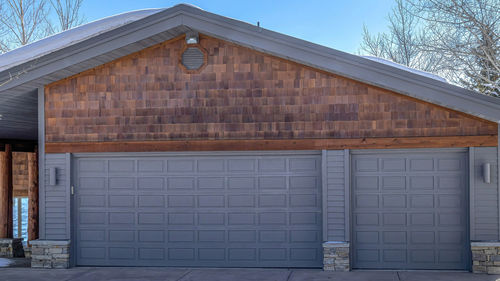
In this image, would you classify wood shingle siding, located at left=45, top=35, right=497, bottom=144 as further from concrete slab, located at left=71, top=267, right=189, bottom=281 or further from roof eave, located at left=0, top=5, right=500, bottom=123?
concrete slab, located at left=71, top=267, right=189, bottom=281

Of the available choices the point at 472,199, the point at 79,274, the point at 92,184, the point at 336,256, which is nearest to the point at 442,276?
the point at 472,199

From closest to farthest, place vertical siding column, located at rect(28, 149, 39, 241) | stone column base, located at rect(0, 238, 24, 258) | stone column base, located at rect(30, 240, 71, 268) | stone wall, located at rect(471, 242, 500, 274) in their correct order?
stone wall, located at rect(471, 242, 500, 274) → stone column base, located at rect(30, 240, 71, 268) → stone column base, located at rect(0, 238, 24, 258) → vertical siding column, located at rect(28, 149, 39, 241)

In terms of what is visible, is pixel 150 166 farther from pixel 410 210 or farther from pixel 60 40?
pixel 410 210

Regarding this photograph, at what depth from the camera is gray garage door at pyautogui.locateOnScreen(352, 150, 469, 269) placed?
9000 millimetres

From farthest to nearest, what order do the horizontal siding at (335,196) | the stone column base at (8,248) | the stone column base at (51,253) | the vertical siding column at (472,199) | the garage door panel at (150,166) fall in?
the stone column base at (8,248), the garage door panel at (150,166), the stone column base at (51,253), the horizontal siding at (335,196), the vertical siding column at (472,199)

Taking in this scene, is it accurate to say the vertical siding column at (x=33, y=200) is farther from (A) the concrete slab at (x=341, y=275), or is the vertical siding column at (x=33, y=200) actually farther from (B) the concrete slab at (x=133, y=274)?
(A) the concrete slab at (x=341, y=275)

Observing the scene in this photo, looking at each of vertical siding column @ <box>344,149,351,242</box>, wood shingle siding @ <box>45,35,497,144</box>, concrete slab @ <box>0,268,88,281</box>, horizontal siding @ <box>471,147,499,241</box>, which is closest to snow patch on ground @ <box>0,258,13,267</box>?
concrete slab @ <box>0,268,88,281</box>

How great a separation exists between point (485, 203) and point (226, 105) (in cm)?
477

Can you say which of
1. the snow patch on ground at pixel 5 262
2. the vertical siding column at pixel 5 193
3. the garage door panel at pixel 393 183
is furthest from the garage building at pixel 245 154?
the vertical siding column at pixel 5 193

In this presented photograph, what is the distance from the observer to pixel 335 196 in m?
9.10

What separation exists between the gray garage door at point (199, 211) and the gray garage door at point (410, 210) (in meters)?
0.82

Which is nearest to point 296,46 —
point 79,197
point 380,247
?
point 380,247

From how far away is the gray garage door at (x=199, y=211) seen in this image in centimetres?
935

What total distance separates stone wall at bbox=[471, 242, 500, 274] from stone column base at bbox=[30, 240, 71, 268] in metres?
7.25
